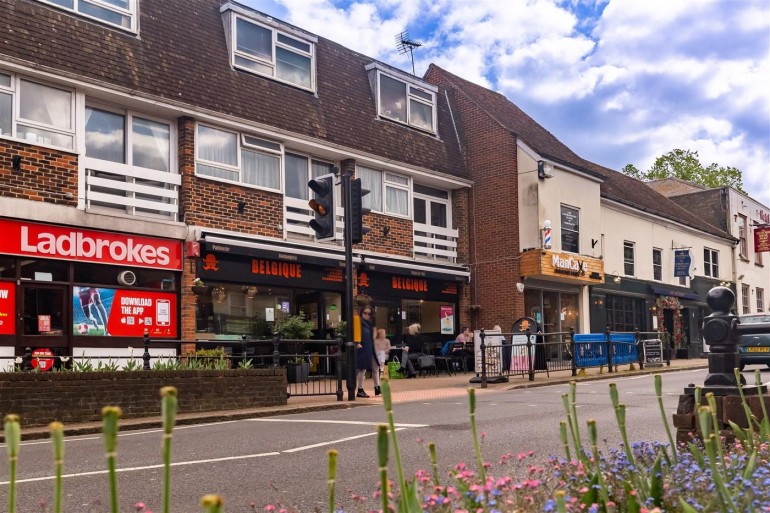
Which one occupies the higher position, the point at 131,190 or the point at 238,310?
the point at 131,190

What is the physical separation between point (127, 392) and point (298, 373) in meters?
5.54

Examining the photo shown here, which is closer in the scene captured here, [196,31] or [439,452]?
[439,452]

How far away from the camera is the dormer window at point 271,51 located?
1839 cm

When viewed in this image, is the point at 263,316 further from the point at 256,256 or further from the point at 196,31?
the point at 196,31

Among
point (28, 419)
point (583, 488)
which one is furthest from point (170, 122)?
point (583, 488)

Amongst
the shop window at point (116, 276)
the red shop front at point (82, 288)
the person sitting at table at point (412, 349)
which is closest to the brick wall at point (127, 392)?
the red shop front at point (82, 288)

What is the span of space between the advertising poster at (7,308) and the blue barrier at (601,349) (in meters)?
12.4

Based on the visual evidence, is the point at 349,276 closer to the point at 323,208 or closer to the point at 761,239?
the point at 323,208

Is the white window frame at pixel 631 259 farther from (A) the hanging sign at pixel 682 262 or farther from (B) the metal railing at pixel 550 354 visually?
(B) the metal railing at pixel 550 354

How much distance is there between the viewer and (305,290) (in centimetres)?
1908

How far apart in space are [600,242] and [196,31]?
15353 mm

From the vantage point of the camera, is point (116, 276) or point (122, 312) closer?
point (122, 312)

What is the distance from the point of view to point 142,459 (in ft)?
24.1

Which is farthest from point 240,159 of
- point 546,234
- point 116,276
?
point 546,234
